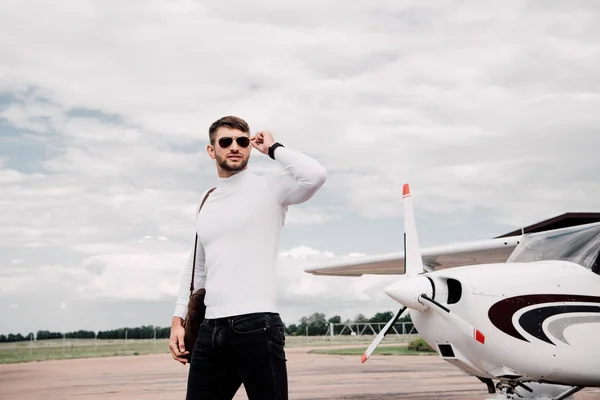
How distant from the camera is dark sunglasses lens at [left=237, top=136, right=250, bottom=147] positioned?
3.02m

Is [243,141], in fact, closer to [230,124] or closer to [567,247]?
[230,124]

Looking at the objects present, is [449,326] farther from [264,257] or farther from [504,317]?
[264,257]

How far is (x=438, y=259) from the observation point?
11961 mm

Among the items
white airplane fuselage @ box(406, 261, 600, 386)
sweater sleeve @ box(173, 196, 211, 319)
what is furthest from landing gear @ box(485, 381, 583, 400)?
sweater sleeve @ box(173, 196, 211, 319)

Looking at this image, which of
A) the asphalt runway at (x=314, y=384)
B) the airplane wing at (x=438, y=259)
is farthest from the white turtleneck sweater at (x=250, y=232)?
the asphalt runway at (x=314, y=384)

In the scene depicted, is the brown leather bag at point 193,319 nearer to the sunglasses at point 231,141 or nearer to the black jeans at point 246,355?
the black jeans at point 246,355

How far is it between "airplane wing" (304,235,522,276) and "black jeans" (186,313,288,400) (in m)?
7.65

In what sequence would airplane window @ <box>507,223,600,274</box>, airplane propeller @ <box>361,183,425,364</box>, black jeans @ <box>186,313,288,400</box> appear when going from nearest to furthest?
black jeans @ <box>186,313,288,400</box>
airplane window @ <box>507,223,600,274</box>
airplane propeller @ <box>361,183,425,364</box>

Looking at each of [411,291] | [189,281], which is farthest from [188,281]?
[411,291]

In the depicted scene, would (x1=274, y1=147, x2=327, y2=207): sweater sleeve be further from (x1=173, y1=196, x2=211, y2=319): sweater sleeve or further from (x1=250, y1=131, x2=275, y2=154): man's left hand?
(x1=173, y1=196, x2=211, y2=319): sweater sleeve

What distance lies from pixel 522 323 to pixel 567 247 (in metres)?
1.15

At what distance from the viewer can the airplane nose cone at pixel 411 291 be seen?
19.5 ft

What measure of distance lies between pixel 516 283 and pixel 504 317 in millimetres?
322

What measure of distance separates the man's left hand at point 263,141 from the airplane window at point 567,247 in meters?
4.20
